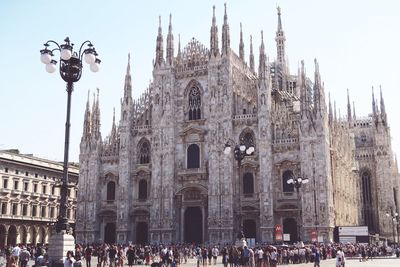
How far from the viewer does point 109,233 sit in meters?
49.9

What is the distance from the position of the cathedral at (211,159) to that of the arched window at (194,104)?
10cm

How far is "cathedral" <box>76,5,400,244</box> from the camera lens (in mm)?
42594

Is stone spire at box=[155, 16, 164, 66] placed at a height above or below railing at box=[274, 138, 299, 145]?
above

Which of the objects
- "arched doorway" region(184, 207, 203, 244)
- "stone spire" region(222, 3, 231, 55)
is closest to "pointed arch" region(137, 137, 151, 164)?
"arched doorway" region(184, 207, 203, 244)

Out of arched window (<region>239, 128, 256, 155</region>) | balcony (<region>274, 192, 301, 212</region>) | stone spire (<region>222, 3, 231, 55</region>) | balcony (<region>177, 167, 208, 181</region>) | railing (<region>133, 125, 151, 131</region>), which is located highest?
stone spire (<region>222, 3, 231, 55</region>)

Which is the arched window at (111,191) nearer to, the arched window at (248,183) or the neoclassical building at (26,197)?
the neoclassical building at (26,197)

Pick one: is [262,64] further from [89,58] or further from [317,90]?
[89,58]

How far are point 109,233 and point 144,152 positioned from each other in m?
8.84

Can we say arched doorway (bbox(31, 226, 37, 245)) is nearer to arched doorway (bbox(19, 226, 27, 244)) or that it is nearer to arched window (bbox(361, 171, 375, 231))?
arched doorway (bbox(19, 226, 27, 244))

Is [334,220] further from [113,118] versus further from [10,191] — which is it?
[10,191]

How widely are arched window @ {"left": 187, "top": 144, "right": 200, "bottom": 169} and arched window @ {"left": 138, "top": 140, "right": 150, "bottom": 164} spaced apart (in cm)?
455

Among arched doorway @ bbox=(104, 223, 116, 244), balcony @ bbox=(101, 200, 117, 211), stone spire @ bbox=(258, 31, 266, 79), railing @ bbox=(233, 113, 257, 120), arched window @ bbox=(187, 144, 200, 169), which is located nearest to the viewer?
stone spire @ bbox=(258, 31, 266, 79)

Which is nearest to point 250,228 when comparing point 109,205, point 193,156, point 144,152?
point 193,156

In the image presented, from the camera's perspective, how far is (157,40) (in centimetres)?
5072
